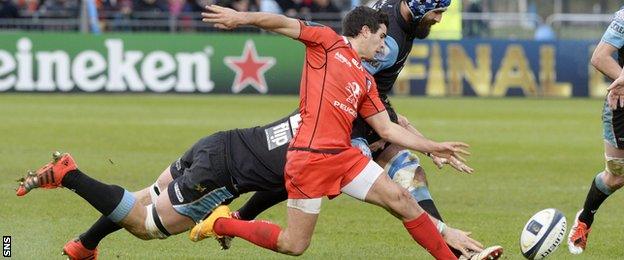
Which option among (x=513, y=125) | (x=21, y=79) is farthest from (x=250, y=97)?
(x=513, y=125)

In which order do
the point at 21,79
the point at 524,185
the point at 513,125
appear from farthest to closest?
the point at 21,79, the point at 513,125, the point at 524,185

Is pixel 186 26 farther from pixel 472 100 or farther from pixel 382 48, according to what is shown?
pixel 382 48

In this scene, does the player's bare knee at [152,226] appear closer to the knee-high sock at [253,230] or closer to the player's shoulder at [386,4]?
the knee-high sock at [253,230]

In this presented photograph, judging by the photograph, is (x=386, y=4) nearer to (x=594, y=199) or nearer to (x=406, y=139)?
(x=406, y=139)

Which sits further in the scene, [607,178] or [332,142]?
[607,178]

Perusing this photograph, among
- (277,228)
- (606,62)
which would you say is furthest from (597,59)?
(277,228)

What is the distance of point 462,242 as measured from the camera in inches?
356

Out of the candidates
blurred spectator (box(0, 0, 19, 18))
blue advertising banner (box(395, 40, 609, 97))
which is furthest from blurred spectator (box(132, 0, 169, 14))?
blue advertising banner (box(395, 40, 609, 97))

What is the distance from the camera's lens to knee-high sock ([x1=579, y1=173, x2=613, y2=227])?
421 inches

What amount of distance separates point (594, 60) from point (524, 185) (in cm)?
448

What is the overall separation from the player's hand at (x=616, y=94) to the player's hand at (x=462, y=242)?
6.22 ft

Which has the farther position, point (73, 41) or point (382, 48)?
point (73, 41)

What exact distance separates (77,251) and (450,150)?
2.72 meters

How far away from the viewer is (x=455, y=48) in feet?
99.2
